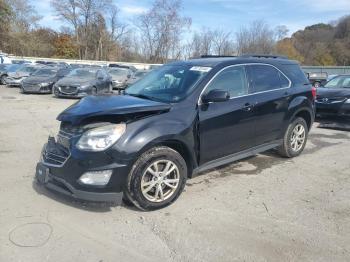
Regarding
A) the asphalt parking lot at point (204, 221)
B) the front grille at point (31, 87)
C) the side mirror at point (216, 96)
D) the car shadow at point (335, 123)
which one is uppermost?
the side mirror at point (216, 96)

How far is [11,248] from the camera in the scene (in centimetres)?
356

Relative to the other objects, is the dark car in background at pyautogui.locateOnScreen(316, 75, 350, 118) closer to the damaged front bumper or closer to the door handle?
the door handle

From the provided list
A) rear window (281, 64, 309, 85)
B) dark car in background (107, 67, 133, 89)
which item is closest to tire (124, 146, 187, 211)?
rear window (281, 64, 309, 85)

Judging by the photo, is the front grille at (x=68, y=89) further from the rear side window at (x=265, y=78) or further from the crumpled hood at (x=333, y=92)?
the rear side window at (x=265, y=78)

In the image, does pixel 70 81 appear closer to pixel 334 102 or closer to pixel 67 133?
pixel 334 102

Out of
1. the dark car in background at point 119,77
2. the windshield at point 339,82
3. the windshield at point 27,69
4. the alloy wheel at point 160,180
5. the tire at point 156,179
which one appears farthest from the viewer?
the windshield at point 27,69

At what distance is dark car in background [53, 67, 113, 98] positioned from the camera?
1666cm

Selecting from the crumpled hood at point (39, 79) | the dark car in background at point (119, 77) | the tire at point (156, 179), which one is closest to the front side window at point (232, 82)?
the tire at point (156, 179)

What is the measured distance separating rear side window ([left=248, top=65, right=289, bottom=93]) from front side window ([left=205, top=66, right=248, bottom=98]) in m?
0.20

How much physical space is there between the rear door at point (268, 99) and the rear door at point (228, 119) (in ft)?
0.61

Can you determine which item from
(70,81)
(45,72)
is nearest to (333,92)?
(70,81)

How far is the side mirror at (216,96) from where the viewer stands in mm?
4870

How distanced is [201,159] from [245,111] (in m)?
1.09

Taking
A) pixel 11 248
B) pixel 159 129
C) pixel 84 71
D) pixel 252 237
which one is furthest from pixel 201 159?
pixel 84 71
